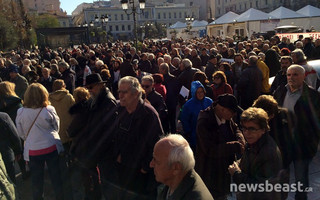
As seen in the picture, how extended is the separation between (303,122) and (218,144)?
4.58 feet

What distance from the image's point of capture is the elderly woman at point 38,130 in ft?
12.3

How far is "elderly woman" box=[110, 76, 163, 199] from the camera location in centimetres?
330

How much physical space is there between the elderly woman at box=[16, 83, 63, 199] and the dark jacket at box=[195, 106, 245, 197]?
2.07 m

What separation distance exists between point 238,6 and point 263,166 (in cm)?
8987

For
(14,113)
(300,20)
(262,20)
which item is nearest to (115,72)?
(14,113)

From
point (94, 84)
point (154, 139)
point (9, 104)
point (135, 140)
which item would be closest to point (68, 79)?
point (9, 104)

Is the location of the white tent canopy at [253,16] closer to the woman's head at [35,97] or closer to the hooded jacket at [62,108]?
the hooded jacket at [62,108]

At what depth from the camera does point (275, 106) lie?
324 centimetres

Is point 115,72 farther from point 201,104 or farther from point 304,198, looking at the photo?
point 304,198

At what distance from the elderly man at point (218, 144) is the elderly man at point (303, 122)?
102cm

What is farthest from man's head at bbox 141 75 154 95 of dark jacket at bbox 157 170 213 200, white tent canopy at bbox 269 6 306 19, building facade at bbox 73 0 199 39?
building facade at bbox 73 0 199 39

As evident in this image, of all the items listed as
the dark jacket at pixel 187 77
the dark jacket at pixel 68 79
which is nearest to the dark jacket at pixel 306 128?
the dark jacket at pixel 187 77

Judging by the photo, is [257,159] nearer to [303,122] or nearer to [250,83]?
[303,122]

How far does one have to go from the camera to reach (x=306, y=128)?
12.0ft
